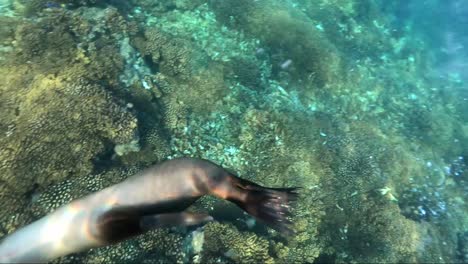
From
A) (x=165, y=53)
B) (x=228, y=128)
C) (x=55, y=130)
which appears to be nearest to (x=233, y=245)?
(x=228, y=128)

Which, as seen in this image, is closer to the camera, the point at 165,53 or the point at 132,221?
the point at 132,221

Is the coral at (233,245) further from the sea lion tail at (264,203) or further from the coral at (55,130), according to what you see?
the coral at (55,130)

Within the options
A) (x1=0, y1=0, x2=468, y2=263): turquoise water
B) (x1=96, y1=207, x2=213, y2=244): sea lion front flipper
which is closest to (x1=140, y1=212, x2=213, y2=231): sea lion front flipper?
(x1=96, y1=207, x2=213, y2=244): sea lion front flipper

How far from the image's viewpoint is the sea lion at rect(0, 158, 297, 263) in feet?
10.2

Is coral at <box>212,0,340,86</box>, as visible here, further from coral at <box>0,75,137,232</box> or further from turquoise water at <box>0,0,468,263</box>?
coral at <box>0,75,137,232</box>

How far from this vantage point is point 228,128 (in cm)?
642

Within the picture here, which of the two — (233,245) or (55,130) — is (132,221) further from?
(55,130)

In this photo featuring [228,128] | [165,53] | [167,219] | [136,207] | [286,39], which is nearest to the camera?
[167,219]

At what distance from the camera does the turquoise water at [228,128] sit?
464 centimetres

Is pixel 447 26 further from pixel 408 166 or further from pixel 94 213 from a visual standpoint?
pixel 94 213

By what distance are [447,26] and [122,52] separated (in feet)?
56.3

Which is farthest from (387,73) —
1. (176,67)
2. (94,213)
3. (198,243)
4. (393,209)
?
(94,213)

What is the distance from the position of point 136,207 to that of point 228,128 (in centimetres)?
335

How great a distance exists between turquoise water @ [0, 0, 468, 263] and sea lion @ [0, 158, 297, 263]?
0.65 m
